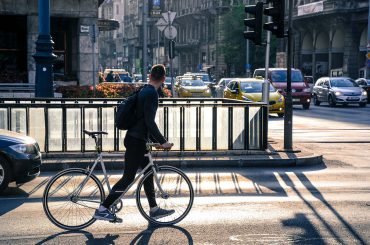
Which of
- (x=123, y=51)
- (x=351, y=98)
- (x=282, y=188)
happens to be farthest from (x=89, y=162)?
(x=123, y=51)

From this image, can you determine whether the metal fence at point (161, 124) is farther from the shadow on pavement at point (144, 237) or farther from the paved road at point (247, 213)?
the shadow on pavement at point (144, 237)

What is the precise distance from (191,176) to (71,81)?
1847 centimetres

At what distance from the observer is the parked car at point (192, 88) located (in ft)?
127

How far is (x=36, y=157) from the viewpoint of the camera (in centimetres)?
999

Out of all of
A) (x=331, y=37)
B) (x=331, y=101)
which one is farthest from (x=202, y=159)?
(x=331, y=37)

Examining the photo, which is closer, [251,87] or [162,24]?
[162,24]

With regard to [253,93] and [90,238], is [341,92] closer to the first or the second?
[253,93]

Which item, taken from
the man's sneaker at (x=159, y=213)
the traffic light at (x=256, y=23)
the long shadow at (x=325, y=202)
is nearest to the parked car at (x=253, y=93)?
the traffic light at (x=256, y=23)

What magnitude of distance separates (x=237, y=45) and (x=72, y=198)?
200 feet

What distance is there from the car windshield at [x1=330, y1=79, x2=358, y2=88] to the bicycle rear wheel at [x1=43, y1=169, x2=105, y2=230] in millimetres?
30246

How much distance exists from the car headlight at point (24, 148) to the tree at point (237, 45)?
56.2 metres

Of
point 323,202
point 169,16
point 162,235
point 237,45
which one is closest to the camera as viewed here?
point 162,235

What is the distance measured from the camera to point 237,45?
2660 inches

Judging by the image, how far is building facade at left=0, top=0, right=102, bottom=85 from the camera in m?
27.5
